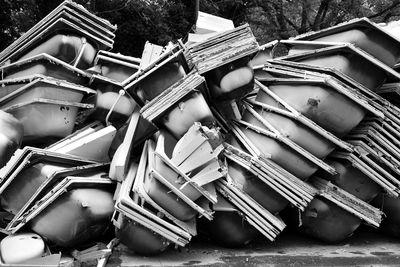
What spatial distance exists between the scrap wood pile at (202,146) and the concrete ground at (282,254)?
98 mm

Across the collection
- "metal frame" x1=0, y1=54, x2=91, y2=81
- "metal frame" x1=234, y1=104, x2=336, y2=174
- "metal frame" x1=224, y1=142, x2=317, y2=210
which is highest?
"metal frame" x1=0, y1=54, x2=91, y2=81

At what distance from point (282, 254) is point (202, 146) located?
1.18 meters

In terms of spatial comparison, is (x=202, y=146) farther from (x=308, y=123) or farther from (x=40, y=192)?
(x=40, y=192)

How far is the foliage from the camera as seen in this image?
11.5 metres

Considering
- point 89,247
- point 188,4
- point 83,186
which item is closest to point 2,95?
point 83,186

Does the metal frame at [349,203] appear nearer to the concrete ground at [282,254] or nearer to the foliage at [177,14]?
the concrete ground at [282,254]

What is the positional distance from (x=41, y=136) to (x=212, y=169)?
1706 millimetres

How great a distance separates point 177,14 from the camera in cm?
1393

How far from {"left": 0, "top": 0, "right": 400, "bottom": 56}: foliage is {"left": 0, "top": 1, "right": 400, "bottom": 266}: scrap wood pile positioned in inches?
303

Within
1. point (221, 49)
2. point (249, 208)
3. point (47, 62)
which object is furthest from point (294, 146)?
point (47, 62)

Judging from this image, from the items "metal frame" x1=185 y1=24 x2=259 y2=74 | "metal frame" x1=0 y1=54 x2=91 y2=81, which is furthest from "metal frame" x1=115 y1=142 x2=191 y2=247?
"metal frame" x1=0 y1=54 x2=91 y2=81

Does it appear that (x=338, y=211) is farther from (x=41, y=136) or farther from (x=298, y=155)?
(x=41, y=136)

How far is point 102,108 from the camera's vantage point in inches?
175

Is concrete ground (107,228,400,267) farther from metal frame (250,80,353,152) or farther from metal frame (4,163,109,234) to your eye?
metal frame (250,80,353,152)
